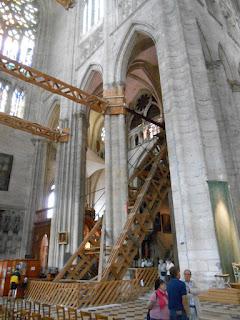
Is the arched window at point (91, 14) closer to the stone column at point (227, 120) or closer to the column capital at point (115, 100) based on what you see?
the column capital at point (115, 100)

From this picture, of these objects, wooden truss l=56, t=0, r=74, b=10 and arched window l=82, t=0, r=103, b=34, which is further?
wooden truss l=56, t=0, r=74, b=10

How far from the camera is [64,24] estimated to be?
75.4 feet

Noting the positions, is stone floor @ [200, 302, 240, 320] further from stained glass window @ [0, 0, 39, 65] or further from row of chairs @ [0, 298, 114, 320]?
stained glass window @ [0, 0, 39, 65]

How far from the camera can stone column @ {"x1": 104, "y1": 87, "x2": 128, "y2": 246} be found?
11.4 m

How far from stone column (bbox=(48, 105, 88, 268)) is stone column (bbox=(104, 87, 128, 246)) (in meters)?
3.41

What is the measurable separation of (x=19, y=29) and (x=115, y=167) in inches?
732

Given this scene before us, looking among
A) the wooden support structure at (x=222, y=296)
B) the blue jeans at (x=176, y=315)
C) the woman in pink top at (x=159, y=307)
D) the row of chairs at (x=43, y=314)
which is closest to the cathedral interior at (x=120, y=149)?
the wooden support structure at (x=222, y=296)

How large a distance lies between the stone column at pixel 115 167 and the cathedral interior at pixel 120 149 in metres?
0.05

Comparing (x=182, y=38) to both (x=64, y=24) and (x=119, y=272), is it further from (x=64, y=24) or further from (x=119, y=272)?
(x=64, y=24)

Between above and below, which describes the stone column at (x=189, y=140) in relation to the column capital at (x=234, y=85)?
below

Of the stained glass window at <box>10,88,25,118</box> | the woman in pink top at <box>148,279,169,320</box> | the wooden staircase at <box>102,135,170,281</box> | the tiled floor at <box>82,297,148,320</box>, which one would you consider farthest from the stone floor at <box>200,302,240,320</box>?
the stained glass window at <box>10,88,25,118</box>

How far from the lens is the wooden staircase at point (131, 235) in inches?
367

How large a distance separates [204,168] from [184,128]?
1.60 meters

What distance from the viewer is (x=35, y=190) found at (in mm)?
19703
